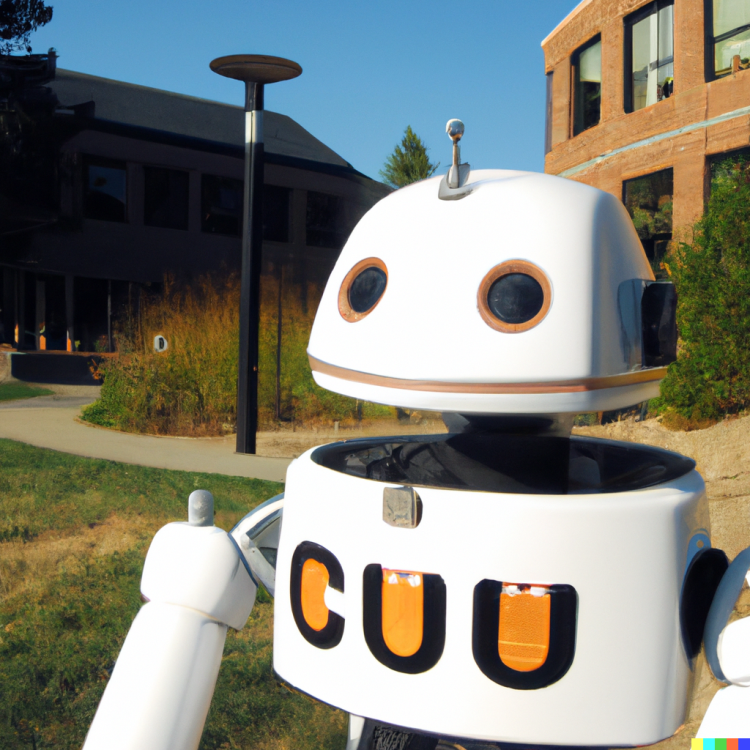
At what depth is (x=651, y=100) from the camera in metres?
11.9

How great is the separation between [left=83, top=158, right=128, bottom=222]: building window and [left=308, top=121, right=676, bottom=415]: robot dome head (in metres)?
18.5

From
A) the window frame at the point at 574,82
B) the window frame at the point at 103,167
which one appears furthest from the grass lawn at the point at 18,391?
the window frame at the point at 574,82

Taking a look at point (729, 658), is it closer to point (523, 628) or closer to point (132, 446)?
point (523, 628)

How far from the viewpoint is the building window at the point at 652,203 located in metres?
11.5

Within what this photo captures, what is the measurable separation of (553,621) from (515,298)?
0.65 m

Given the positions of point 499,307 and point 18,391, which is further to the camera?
point 18,391

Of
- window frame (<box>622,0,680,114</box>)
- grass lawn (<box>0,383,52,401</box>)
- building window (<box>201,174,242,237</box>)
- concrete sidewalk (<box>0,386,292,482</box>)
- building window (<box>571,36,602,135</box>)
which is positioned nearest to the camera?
concrete sidewalk (<box>0,386,292,482</box>)

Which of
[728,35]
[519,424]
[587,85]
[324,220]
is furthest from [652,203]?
[324,220]

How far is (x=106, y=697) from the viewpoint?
5.57 ft

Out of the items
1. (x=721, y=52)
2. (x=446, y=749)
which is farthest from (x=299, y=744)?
(x=721, y=52)

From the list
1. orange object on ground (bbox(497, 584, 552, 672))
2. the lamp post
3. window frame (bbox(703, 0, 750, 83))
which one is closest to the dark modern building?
the lamp post

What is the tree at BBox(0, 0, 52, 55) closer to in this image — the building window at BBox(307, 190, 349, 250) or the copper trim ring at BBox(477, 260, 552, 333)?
the building window at BBox(307, 190, 349, 250)

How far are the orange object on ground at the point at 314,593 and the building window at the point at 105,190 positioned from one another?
18.6m

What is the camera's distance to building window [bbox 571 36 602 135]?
1269 cm
